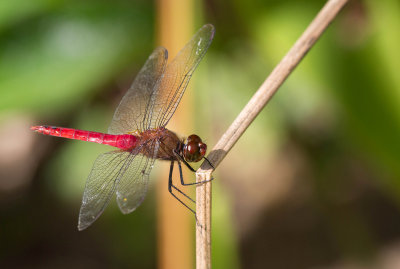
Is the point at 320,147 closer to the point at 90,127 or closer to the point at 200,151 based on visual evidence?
the point at 200,151

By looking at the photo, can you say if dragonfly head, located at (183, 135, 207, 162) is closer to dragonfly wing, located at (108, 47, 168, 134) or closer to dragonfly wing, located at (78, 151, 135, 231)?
dragonfly wing, located at (78, 151, 135, 231)

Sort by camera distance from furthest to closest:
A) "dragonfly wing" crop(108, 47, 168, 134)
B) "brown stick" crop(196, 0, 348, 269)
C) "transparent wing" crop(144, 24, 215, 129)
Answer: "dragonfly wing" crop(108, 47, 168, 134) < "transparent wing" crop(144, 24, 215, 129) < "brown stick" crop(196, 0, 348, 269)

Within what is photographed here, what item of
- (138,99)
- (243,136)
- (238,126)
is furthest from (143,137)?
(243,136)

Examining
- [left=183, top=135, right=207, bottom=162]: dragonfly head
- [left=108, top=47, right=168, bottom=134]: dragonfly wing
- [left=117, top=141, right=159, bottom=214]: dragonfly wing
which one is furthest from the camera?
[left=108, top=47, right=168, bottom=134]: dragonfly wing

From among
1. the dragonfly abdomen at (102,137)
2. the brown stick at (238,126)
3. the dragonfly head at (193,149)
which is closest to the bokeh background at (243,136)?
the dragonfly abdomen at (102,137)

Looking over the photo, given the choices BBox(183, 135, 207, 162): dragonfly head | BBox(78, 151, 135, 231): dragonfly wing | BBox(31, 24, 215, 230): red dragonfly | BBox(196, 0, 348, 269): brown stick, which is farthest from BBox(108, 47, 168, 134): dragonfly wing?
BBox(196, 0, 348, 269): brown stick

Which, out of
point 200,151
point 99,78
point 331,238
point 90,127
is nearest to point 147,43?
point 99,78

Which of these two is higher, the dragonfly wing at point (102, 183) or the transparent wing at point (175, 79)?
the transparent wing at point (175, 79)

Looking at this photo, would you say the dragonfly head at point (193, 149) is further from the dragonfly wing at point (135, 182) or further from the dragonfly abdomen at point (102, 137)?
the dragonfly abdomen at point (102, 137)
